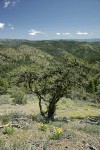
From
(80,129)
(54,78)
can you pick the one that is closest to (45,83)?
(54,78)

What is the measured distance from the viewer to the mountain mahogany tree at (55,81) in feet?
76.7

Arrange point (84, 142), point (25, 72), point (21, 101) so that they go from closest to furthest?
point (84, 142) → point (25, 72) → point (21, 101)

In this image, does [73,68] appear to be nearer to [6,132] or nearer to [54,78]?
[54,78]

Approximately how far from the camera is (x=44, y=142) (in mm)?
10734

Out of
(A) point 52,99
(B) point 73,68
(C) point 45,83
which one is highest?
(B) point 73,68

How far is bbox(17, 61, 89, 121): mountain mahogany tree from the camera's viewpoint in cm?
2339

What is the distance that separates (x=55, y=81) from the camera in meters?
23.6

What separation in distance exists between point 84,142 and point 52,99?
1217cm

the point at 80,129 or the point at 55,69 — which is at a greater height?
the point at 55,69

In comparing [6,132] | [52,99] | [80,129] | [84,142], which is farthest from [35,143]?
[52,99]

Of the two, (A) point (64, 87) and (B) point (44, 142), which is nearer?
(B) point (44, 142)

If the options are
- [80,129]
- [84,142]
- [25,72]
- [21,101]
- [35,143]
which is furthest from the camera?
[21,101]

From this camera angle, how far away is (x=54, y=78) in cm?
2375

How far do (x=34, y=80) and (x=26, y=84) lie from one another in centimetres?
97
